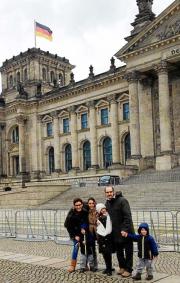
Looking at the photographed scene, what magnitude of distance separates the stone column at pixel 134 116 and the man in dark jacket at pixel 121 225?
29947mm

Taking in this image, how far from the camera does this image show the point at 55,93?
5412 cm

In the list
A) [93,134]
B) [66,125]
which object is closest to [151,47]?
[93,134]

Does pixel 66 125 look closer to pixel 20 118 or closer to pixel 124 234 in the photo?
pixel 20 118

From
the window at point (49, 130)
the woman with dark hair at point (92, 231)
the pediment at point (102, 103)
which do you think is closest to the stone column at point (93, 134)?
the pediment at point (102, 103)

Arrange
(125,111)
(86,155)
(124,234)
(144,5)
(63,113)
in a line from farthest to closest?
1. (63,113)
2. (86,155)
3. (125,111)
4. (144,5)
5. (124,234)

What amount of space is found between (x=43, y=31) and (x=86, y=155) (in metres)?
19.8

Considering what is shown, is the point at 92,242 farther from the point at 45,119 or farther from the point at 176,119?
the point at 45,119

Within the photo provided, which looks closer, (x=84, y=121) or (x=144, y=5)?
(x=144, y=5)

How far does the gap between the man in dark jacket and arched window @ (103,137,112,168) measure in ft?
128

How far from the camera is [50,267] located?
10.7 metres

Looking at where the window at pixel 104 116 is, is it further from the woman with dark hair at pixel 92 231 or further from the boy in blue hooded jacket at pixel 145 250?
the boy in blue hooded jacket at pixel 145 250

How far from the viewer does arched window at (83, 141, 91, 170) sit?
51156mm

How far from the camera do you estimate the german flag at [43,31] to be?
58844mm

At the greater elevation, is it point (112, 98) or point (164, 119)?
point (112, 98)
